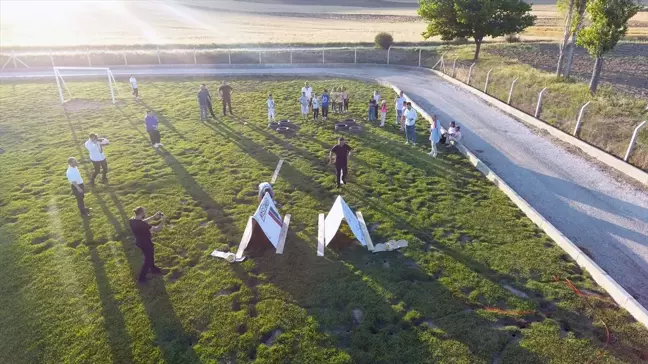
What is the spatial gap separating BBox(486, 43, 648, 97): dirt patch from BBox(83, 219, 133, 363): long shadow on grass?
2637 centimetres

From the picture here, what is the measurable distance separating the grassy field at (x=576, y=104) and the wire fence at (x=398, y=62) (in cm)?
4

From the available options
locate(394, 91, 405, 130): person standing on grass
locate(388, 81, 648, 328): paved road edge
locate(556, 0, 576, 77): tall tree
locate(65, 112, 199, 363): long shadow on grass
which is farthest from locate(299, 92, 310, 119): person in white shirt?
locate(556, 0, 576, 77): tall tree

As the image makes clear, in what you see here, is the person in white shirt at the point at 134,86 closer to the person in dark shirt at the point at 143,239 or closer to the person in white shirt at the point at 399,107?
the person in white shirt at the point at 399,107

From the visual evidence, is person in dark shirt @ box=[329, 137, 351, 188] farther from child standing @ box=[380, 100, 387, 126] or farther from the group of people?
child standing @ box=[380, 100, 387, 126]

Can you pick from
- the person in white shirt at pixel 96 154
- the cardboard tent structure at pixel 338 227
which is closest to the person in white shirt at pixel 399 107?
the cardboard tent structure at pixel 338 227

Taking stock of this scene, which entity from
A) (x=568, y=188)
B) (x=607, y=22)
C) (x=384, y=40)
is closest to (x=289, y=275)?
(x=568, y=188)

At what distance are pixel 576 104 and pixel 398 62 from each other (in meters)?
18.9

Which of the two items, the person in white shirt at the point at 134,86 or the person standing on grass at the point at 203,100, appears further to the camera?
the person in white shirt at the point at 134,86

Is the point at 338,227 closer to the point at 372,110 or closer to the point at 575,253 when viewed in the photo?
the point at 575,253

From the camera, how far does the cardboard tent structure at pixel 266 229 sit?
956 cm

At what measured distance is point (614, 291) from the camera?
27.5ft

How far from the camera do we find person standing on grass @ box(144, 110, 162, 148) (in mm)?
15922

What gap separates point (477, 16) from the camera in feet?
102

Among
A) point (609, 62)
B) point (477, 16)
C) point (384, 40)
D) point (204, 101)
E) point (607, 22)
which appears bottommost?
point (204, 101)
